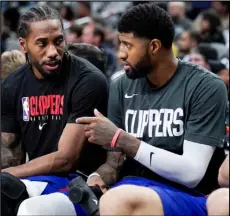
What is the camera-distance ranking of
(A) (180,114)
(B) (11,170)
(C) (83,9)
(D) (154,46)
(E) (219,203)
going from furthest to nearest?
(C) (83,9)
(B) (11,170)
(D) (154,46)
(A) (180,114)
(E) (219,203)

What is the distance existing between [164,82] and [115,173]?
606 millimetres

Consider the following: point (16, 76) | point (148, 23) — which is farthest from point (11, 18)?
point (148, 23)

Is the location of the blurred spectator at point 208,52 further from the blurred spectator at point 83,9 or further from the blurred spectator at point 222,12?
the blurred spectator at point 83,9

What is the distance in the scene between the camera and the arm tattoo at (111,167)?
428cm

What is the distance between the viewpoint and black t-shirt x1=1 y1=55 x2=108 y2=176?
4.51m

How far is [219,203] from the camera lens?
333 cm

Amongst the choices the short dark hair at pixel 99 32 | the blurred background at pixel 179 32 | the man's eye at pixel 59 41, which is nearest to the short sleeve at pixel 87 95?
the man's eye at pixel 59 41

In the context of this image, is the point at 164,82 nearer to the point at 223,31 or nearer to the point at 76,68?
the point at 76,68

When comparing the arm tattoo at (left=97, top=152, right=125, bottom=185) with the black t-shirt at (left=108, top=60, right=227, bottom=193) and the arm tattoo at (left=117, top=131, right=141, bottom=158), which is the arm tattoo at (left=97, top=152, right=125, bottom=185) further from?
the arm tattoo at (left=117, top=131, right=141, bottom=158)

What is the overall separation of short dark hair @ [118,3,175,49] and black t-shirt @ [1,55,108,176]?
50cm

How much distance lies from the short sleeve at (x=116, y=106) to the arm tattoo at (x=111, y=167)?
18 cm

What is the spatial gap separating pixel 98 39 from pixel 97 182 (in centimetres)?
594

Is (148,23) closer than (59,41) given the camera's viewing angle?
Yes

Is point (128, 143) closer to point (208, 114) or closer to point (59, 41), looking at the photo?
point (208, 114)
